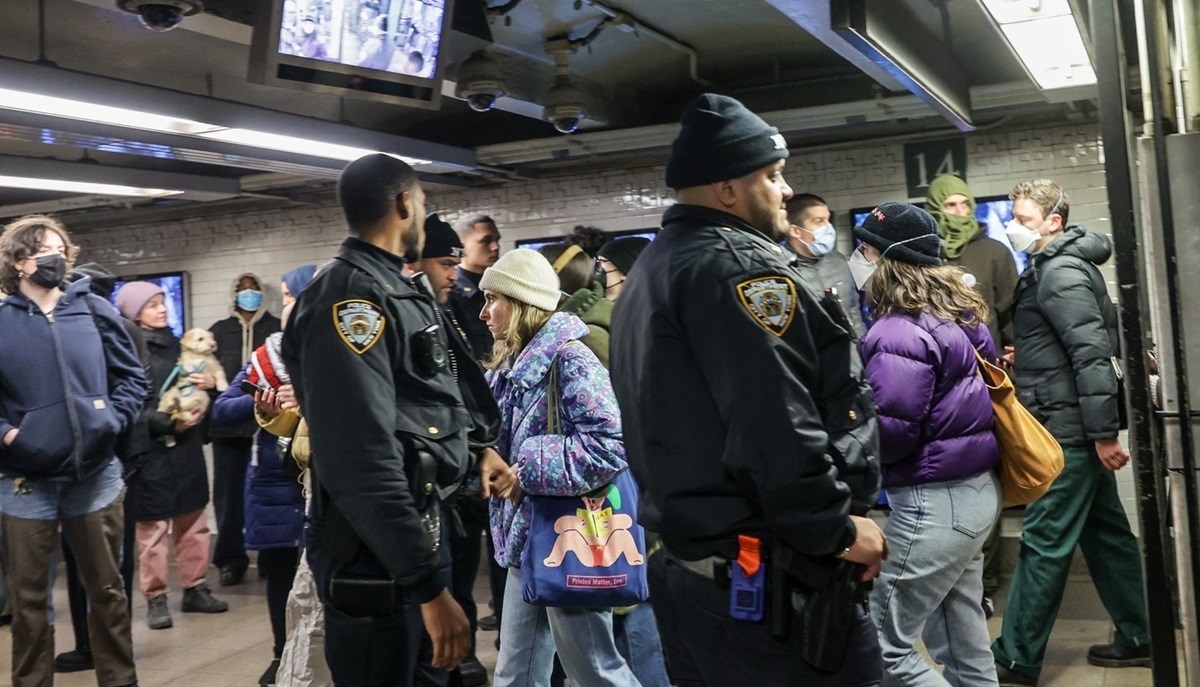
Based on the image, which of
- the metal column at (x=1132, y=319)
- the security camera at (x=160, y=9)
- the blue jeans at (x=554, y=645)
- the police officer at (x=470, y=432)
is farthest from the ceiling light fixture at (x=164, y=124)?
the metal column at (x=1132, y=319)

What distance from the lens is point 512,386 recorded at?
3.88 meters

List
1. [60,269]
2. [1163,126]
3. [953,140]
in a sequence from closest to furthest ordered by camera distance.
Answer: [1163,126]
[60,269]
[953,140]

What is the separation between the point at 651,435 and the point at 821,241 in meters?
4.08

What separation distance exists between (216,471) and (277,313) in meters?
2.33

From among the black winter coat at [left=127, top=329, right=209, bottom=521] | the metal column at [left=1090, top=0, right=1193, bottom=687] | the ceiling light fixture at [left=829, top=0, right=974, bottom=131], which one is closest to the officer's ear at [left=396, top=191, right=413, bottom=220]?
the metal column at [left=1090, top=0, right=1193, bottom=687]

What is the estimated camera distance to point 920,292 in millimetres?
3668

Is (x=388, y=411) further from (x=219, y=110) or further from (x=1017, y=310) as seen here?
(x=219, y=110)

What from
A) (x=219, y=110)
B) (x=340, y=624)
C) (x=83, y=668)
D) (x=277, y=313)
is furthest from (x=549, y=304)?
(x=277, y=313)

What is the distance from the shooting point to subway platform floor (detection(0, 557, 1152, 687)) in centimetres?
525

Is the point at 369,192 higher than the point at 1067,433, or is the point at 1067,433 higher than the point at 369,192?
the point at 369,192

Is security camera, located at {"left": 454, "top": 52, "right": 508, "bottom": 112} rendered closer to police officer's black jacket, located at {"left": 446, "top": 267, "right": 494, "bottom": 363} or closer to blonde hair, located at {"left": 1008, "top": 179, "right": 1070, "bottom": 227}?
police officer's black jacket, located at {"left": 446, "top": 267, "right": 494, "bottom": 363}

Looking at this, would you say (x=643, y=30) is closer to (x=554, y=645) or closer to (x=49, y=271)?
(x=49, y=271)

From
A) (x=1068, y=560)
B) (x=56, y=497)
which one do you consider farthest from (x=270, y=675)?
(x=1068, y=560)

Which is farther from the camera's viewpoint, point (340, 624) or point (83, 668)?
point (83, 668)
